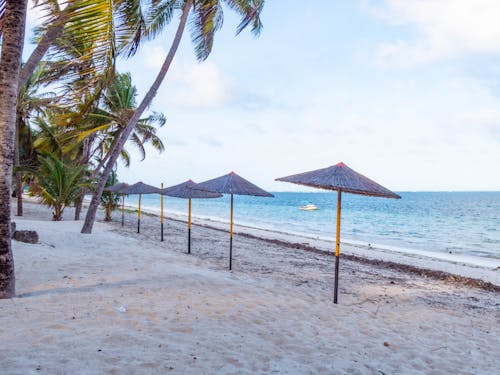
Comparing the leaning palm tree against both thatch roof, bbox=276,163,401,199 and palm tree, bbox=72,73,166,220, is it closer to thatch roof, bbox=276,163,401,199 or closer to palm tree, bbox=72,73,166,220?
palm tree, bbox=72,73,166,220

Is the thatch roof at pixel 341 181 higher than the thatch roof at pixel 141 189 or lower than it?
higher

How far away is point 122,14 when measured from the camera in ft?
15.7

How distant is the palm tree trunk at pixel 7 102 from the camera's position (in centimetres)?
393

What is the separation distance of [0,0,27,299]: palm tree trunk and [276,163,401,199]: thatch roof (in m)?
3.72

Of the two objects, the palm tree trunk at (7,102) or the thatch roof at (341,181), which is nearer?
the palm tree trunk at (7,102)

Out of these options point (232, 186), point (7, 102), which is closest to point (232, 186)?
point (232, 186)

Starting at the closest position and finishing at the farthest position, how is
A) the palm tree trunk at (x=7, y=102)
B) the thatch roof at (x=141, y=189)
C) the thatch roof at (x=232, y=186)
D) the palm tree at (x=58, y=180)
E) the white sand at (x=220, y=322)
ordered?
the white sand at (x=220, y=322), the palm tree trunk at (x=7, y=102), the thatch roof at (x=232, y=186), the palm tree at (x=58, y=180), the thatch roof at (x=141, y=189)

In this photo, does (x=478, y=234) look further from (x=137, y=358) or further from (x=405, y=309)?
(x=137, y=358)

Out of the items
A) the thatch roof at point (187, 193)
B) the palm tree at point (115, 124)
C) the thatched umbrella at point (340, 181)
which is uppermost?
the palm tree at point (115, 124)

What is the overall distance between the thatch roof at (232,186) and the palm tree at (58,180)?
25.9ft

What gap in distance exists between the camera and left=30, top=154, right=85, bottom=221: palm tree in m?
13.3

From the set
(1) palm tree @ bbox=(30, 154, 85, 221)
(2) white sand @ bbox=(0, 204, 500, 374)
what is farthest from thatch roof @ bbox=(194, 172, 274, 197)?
(1) palm tree @ bbox=(30, 154, 85, 221)

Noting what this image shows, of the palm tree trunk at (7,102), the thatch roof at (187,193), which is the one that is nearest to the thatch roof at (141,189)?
→ the thatch roof at (187,193)

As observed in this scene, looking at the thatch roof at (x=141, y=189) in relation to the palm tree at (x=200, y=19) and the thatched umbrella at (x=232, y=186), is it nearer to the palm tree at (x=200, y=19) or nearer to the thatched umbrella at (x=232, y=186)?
the palm tree at (x=200, y=19)
